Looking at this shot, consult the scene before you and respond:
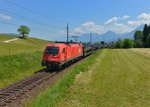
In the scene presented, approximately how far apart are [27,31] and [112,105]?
148 m

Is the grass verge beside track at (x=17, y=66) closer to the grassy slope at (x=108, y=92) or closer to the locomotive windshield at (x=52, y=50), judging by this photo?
the locomotive windshield at (x=52, y=50)

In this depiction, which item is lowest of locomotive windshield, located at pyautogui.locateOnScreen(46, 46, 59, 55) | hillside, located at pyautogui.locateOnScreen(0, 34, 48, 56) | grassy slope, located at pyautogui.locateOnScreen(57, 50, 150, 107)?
grassy slope, located at pyautogui.locateOnScreen(57, 50, 150, 107)

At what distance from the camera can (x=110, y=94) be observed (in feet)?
46.1

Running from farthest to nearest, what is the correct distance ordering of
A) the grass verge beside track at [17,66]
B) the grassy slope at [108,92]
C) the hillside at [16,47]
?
the hillside at [16,47] < the grass verge beside track at [17,66] < the grassy slope at [108,92]

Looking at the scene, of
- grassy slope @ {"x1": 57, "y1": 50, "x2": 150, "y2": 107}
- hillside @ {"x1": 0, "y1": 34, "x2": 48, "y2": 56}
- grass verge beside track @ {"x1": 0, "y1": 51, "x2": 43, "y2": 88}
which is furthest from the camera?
hillside @ {"x1": 0, "y1": 34, "x2": 48, "y2": 56}

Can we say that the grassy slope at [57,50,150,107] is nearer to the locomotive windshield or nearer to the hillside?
the locomotive windshield

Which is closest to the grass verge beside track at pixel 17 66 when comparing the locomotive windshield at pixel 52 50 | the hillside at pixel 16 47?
the hillside at pixel 16 47

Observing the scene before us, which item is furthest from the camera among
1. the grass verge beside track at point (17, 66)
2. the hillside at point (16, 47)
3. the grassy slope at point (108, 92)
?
the hillside at point (16, 47)

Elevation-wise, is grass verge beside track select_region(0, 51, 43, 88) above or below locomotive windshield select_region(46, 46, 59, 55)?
below

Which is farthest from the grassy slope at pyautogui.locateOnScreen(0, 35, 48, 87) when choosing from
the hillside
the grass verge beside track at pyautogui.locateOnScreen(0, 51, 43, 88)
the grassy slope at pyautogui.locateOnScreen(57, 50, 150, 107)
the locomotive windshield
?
the grassy slope at pyautogui.locateOnScreen(57, 50, 150, 107)

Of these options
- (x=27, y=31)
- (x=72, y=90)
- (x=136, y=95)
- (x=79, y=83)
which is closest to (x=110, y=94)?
(x=136, y=95)

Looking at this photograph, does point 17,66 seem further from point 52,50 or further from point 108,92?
point 108,92

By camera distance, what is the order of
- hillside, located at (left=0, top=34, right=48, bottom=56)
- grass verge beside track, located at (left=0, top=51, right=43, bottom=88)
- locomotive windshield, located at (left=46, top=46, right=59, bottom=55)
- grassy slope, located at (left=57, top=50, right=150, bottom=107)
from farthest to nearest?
hillside, located at (left=0, top=34, right=48, bottom=56), locomotive windshield, located at (left=46, top=46, right=59, bottom=55), grass verge beside track, located at (left=0, top=51, right=43, bottom=88), grassy slope, located at (left=57, top=50, right=150, bottom=107)

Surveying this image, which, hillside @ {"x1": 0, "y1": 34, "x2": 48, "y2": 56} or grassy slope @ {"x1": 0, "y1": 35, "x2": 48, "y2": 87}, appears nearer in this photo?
grassy slope @ {"x1": 0, "y1": 35, "x2": 48, "y2": 87}
